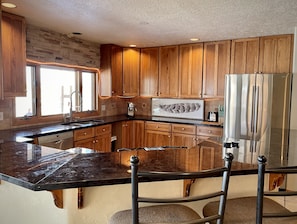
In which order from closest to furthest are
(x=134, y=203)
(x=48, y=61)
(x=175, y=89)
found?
(x=134, y=203) → (x=48, y=61) → (x=175, y=89)

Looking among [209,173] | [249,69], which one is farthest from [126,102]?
[209,173]

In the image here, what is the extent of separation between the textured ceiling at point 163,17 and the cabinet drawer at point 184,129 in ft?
5.14

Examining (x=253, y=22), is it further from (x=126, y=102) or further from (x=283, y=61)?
(x=126, y=102)

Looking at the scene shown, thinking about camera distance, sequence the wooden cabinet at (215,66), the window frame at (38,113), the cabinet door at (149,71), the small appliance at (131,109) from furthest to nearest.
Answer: the small appliance at (131,109) → the cabinet door at (149,71) → the wooden cabinet at (215,66) → the window frame at (38,113)

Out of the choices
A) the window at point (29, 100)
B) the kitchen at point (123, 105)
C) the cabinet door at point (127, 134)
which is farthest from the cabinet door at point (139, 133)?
the window at point (29, 100)

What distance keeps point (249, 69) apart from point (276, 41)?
1.88ft

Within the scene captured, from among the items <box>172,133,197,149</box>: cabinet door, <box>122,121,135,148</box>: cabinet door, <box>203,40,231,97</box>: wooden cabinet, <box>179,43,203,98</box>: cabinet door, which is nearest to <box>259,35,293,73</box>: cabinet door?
<box>203,40,231,97</box>: wooden cabinet

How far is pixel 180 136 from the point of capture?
458cm

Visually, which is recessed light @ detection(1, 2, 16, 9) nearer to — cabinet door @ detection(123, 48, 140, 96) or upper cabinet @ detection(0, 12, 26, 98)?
upper cabinet @ detection(0, 12, 26, 98)

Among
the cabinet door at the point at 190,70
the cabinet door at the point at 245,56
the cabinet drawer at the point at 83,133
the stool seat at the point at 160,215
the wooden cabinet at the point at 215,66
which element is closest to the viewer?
the stool seat at the point at 160,215

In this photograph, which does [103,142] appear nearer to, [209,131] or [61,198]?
[209,131]

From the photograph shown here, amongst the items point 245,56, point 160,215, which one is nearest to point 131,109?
point 245,56

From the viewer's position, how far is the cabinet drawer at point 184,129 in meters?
4.45

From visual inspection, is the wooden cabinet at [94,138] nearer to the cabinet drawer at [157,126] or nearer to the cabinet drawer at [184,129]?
the cabinet drawer at [157,126]
